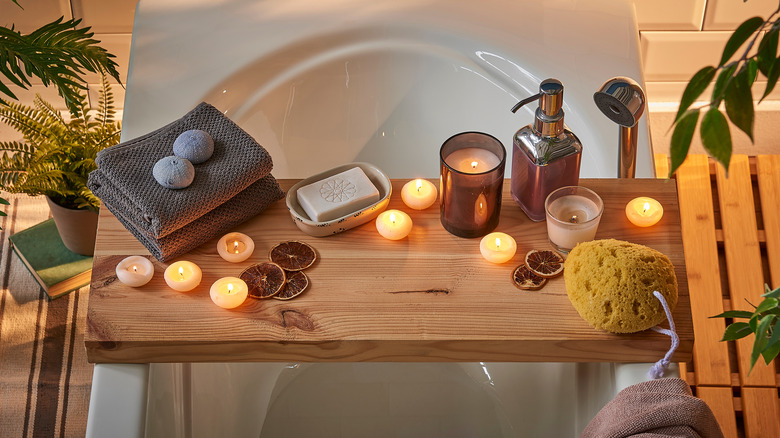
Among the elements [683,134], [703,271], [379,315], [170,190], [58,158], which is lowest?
[703,271]

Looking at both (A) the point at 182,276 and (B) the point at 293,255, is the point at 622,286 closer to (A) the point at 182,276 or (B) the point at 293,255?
(B) the point at 293,255

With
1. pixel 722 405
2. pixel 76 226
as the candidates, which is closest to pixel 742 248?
pixel 722 405

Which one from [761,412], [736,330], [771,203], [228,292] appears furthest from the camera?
[771,203]

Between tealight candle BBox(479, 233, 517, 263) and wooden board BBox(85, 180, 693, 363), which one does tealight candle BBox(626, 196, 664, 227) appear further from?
tealight candle BBox(479, 233, 517, 263)

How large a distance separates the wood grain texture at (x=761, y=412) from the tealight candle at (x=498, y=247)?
95cm

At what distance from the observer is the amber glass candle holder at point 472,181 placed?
42.1 inches

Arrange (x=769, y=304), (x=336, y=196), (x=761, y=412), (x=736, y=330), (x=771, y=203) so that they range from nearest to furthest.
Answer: (x=769, y=304) < (x=736, y=330) < (x=336, y=196) < (x=761, y=412) < (x=771, y=203)

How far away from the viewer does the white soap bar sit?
115 centimetres

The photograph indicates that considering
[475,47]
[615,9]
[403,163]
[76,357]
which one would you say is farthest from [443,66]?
[76,357]

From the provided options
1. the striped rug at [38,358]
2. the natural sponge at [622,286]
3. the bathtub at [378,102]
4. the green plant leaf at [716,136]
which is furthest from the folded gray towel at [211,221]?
the striped rug at [38,358]

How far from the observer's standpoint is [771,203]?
2.02 meters

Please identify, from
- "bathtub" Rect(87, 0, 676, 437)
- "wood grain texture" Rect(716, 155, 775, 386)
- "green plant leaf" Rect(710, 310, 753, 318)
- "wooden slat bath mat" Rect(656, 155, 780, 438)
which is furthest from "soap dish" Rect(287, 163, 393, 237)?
"wood grain texture" Rect(716, 155, 775, 386)

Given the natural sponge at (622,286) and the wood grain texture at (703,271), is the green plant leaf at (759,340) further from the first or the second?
the wood grain texture at (703,271)

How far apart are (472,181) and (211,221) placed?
395 mm
